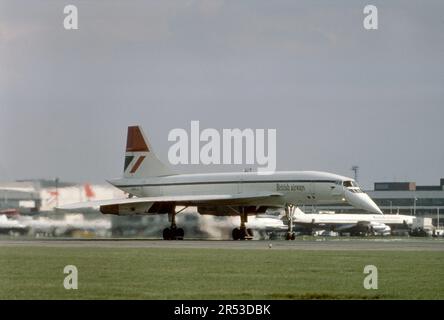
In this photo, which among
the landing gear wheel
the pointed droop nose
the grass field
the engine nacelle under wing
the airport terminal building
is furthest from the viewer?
the airport terminal building

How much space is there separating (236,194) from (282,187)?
3438 mm

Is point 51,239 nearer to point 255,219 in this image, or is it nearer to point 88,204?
point 88,204

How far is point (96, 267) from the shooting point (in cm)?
3288

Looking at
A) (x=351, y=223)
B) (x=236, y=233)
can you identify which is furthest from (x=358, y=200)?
(x=351, y=223)

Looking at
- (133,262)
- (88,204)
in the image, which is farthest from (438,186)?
(133,262)

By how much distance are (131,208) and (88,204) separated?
27.9 feet

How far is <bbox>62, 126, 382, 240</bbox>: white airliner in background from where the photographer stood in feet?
225

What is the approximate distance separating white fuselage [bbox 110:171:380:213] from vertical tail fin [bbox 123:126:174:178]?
2515 millimetres

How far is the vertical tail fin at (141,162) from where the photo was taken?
7700 cm

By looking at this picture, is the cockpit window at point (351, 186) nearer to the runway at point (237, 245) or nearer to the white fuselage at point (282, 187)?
the white fuselage at point (282, 187)

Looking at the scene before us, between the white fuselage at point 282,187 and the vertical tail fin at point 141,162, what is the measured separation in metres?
2.52

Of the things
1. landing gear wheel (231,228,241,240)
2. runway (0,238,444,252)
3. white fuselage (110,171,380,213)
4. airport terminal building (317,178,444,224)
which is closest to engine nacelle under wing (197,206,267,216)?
white fuselage (110,171,380,213)

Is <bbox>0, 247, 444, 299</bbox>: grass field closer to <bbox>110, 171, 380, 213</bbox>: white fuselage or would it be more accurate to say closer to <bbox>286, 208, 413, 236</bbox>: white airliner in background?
<bbox>110, 171, 380, 213</bbox>: white fuselage
